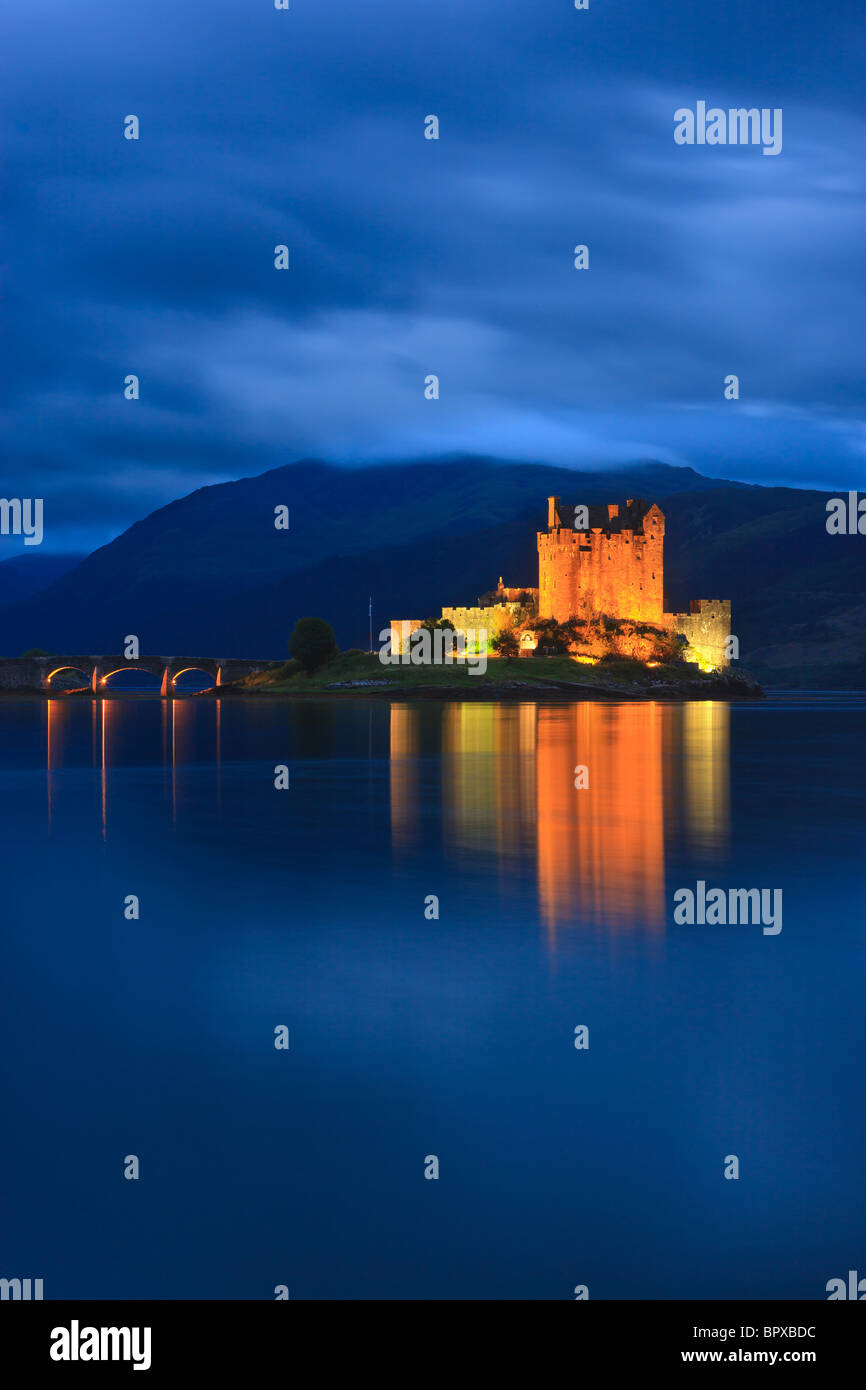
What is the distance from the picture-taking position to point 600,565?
410 feet

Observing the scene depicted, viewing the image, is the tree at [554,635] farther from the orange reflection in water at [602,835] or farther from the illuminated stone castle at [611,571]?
the orange reflection in water at [602,835]

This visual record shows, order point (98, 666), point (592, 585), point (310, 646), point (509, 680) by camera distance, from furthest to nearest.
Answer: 1. point (98, 666)
2. point (592, 585)
3. point (310, 646)
4. point (509, 680)

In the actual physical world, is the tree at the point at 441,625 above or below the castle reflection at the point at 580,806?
above

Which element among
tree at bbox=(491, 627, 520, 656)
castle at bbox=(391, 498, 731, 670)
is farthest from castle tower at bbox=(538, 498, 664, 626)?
tree at bbox=(491, 627, 520, 656)

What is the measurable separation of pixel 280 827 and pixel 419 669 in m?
91.5

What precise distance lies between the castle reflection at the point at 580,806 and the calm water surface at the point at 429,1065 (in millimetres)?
170

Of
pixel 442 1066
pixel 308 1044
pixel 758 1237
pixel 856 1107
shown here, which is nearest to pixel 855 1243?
pixel 758 1237

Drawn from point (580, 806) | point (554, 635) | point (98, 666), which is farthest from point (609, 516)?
point (580, 806)

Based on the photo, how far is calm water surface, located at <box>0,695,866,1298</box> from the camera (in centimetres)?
723

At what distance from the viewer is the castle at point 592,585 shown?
12288 centimetres

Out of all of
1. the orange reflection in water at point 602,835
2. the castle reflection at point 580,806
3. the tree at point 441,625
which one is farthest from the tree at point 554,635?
the orange reflection in water at point 602,835

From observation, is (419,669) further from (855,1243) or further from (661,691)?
(855,1243)

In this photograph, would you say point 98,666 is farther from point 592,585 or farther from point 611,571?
point 611,571

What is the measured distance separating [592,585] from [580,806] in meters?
97.7
